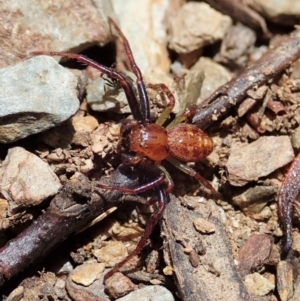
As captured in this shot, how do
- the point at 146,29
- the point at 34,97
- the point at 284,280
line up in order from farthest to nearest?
the point at 146,29
the point at 284,280
the point at 34,97

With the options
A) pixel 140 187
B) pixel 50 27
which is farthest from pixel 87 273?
pixel 50 27

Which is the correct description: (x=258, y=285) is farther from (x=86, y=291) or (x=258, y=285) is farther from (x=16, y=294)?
(x=16, y=294)

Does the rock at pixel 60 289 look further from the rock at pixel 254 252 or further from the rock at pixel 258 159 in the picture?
the rock at pixel 258 159

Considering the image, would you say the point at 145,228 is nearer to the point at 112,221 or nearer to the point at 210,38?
the point at 112,221

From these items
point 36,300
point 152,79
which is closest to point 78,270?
point 36,300

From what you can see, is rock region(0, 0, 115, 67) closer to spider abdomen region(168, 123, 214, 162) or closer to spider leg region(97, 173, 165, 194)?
spider abdomen region(168, 123, 214, 162)

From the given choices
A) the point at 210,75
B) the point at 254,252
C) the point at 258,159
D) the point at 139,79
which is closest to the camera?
the point at 254,252
